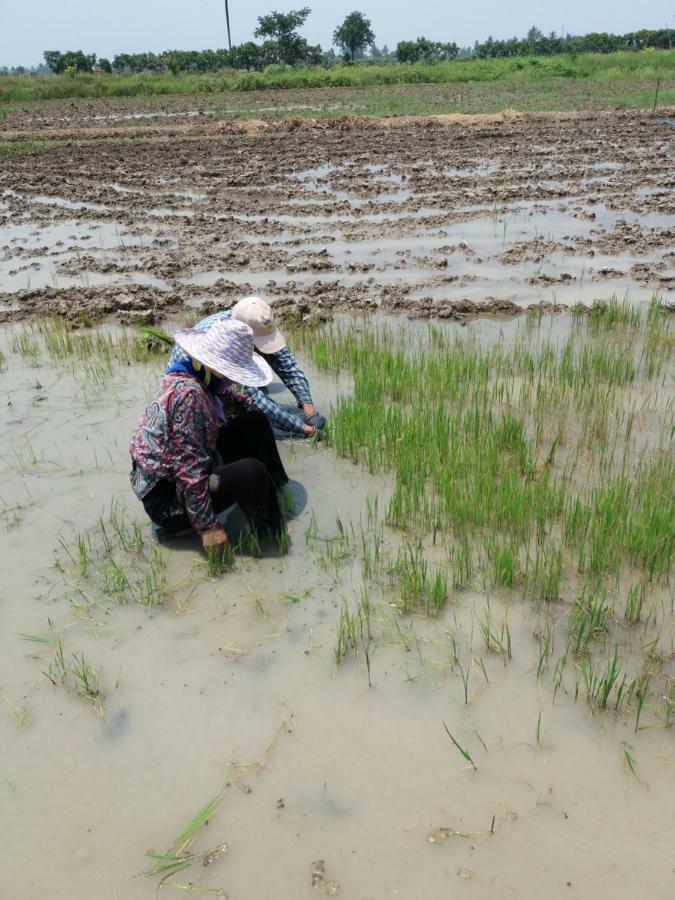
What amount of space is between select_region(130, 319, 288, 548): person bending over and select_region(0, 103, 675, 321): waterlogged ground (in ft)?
10.4

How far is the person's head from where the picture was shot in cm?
359

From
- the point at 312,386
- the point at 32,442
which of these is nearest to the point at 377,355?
the point at 312,386

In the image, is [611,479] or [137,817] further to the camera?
[611,479]

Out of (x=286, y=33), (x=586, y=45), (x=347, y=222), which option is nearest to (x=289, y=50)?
(x=286, y=33)

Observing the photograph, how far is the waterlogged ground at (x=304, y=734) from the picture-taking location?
6.41ft

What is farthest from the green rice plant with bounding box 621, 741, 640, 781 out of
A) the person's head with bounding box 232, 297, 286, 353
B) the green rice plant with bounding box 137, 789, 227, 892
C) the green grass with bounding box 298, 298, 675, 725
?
the person's head with bounding box 232, 297, 286, 353

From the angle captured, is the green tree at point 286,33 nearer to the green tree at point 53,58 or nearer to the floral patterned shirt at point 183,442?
the green tree at point 53,58

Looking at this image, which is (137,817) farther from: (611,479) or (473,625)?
(611,479)

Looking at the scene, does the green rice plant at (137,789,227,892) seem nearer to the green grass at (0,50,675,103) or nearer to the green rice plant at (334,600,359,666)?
the green rice plant at (334,600,359,666)

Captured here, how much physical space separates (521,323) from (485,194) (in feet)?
16.0

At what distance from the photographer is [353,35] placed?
59.4 metres

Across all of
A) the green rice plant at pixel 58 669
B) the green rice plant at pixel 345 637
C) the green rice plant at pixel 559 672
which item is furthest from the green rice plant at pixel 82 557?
the green rice plant at pixel 559 672

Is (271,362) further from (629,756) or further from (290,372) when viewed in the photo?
(629,756)

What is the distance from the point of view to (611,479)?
11.5 feet
